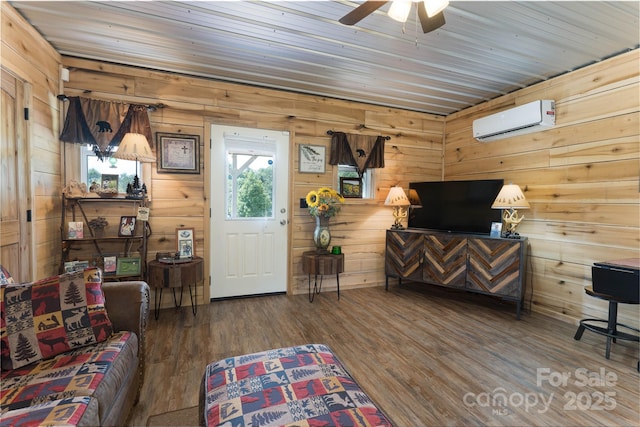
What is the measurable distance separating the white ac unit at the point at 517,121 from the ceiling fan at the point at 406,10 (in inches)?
85.7

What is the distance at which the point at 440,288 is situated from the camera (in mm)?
4320

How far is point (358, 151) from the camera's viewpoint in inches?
163

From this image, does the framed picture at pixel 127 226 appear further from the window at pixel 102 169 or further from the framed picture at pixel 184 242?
the framed picture at pixel 184 242

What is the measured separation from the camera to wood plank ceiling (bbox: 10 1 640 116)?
7.22ft

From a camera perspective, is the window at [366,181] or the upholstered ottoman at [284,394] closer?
the upholstered ottoman at [284,394]

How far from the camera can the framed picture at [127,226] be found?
3.06 meters

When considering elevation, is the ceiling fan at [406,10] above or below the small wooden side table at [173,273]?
above

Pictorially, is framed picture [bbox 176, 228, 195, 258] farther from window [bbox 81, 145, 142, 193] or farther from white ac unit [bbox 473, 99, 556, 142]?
white ac unit [bbox 473, 99, 556, 142]

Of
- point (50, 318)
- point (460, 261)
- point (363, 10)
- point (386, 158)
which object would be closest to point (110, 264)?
point (50, 318)

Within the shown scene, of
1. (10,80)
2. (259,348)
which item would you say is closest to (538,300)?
(259,348)

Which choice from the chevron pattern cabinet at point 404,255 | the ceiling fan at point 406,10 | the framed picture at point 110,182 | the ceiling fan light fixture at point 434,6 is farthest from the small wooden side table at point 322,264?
the ceiling fan light fixture at point 434,6

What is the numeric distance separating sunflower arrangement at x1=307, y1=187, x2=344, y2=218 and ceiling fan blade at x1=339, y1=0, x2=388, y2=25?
6.65 ft

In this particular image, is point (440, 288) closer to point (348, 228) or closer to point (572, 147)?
point (348, 228)

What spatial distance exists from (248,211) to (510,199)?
2.95 meters
